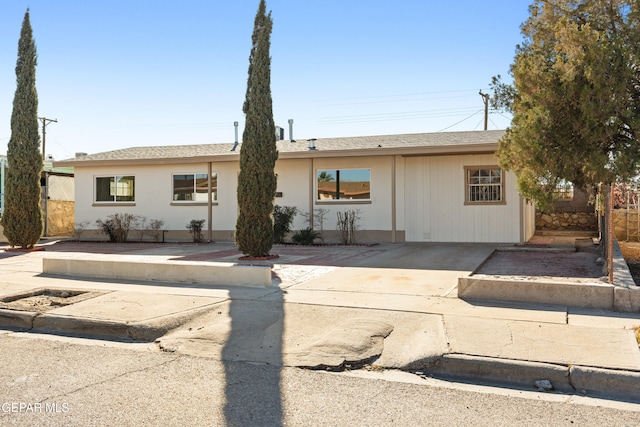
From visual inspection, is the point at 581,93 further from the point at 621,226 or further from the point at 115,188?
the point at 115,188

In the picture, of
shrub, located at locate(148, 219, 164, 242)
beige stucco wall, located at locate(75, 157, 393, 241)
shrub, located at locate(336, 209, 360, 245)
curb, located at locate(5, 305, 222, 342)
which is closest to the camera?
curb, located at locate(5, 305, 222, 342)

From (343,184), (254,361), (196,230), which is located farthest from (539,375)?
(196,230)

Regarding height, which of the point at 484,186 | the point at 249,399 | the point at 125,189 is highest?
the point at 125,189

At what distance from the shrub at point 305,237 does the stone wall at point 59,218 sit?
12.5 metres

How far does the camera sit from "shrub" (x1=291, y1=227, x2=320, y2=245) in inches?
658

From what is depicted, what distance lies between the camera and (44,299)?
7.82 meters

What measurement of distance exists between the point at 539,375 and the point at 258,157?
8509 millimetres

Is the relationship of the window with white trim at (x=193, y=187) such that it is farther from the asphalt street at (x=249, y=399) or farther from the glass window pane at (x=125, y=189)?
the asphalt street at (x=249, y=399)

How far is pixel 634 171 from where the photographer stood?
7.25 metres

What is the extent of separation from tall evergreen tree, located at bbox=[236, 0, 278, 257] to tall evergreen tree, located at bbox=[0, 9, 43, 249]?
8135mm

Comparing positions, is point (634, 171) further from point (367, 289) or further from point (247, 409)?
point (247, 409)

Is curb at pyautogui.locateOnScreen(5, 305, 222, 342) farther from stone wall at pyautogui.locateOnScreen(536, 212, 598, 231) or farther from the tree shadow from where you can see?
stone wall at pyautogui.locateOnScreen(536, 212, 598, 231)

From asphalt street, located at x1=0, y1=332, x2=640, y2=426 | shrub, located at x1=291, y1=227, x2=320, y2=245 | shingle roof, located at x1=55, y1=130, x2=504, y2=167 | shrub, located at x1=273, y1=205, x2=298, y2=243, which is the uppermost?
shingle roof, located at x1=55, y1=130, x2=504, y2=167

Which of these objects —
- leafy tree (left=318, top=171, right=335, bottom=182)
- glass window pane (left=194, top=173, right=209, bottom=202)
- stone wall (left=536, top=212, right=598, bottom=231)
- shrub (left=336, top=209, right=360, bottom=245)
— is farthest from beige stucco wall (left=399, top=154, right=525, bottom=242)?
stone wall (left=536, top=212, right=598, bottom=231)
